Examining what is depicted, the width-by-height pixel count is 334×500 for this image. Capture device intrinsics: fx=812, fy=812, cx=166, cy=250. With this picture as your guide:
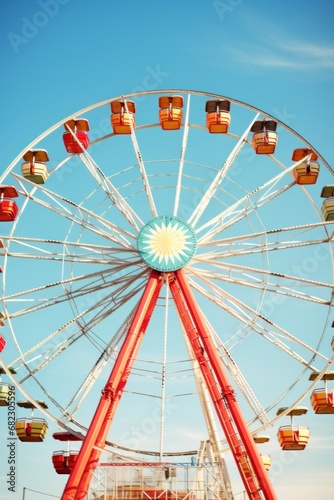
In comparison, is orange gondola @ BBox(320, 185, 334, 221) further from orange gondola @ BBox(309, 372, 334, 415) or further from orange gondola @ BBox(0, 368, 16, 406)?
orange gondola @ BBox(0, 368, 16, 406)

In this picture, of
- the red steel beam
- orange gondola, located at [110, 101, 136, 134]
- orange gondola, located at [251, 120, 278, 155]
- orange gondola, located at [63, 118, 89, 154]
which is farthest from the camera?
orange gondola, located at [110, 101, 136, 134]

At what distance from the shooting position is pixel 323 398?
2056cm

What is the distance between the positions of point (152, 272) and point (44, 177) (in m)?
4.41

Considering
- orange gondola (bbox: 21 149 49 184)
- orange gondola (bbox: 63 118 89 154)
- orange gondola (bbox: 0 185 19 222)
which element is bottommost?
orange gondola (bbox: 0 185 19 222)

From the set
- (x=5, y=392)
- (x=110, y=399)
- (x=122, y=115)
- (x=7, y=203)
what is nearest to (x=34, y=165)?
(x=7, y=203)

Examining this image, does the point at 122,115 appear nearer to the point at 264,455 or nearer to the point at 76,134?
the point at 76,134

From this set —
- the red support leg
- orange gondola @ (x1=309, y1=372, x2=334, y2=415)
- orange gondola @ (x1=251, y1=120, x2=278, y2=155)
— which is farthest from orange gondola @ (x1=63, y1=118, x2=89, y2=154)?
orange gondola @ (x1=309, y1=372, x2=334, y2=415)

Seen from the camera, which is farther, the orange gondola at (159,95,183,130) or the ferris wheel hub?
the orange gondola at (159,95,183,130)

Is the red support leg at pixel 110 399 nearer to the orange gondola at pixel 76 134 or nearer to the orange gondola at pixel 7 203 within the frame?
the orange gondola at pixel 7 203

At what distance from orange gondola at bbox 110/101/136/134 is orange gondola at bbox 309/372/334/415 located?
28.3 ft

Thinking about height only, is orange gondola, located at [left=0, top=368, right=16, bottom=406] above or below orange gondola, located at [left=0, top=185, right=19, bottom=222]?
below

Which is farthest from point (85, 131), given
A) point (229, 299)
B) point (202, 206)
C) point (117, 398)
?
point (117, 398)

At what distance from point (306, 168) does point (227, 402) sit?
744cm

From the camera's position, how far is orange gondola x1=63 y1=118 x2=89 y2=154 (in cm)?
2256
